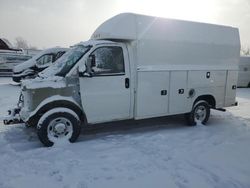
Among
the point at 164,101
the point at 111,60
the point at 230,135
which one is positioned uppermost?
the point at 111,60

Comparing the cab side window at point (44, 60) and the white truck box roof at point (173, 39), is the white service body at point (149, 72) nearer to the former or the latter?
the white truck box roof at point (173, 39)

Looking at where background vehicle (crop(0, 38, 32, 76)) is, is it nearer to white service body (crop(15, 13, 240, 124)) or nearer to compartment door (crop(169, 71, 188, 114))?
white service body (crop(15, 13, 240, 124))

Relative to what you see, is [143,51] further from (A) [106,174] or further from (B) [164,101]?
(A) [106,174]

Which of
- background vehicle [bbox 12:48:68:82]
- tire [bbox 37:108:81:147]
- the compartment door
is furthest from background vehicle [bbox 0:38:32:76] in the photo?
tire [bbox 37:108:81:147]

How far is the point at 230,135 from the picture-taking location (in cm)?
655

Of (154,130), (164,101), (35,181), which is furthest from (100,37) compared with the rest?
(35,181)

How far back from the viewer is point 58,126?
5.46 m

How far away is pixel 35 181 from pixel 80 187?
74 centimetres

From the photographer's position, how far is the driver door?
5.68 metres

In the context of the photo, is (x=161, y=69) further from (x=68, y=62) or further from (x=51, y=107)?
(x=51, y=107)

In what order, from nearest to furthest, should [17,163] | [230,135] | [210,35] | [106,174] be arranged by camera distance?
1. [106,174]
2. [17,163]
3. [230,135]
4. [210,35]

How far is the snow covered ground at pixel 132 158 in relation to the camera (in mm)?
4020

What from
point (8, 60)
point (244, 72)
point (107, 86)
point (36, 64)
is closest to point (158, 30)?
point (107, 86)

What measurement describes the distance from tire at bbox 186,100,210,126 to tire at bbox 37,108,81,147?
10.9ft
